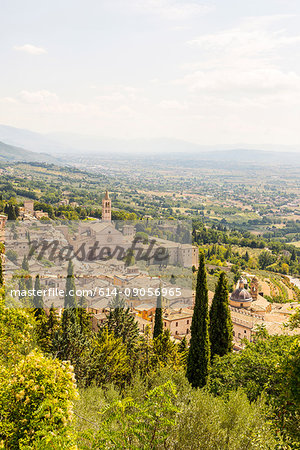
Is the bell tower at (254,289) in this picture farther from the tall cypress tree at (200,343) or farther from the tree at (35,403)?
the tree at (35,403)

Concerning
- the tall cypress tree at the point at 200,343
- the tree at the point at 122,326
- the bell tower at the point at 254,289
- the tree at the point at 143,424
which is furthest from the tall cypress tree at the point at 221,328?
the bell tower at the point at 254,289

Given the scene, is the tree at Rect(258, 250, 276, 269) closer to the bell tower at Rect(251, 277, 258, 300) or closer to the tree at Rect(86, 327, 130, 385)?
the bell tower at Rect(251, 277, 258, 300)

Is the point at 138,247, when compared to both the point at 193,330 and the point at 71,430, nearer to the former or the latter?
the point at 193,330

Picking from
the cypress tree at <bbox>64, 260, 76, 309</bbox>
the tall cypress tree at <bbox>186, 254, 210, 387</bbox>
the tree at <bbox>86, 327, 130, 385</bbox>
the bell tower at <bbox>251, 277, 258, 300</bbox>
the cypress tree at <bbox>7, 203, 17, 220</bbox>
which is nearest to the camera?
the tall cypress tree at <bbox>186, 254, 210, 387</bbox>

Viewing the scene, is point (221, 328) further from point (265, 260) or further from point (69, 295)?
point (265, 260)

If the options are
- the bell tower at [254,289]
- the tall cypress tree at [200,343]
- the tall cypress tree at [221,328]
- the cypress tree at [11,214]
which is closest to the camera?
the tall cypress tree at [200,343]

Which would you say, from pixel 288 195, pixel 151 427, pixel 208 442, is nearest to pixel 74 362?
pixel 208 442

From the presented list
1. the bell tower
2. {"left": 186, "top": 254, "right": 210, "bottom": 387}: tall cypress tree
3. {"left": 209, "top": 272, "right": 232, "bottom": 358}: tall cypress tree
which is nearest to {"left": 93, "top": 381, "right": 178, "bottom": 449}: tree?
{"left": 186, "top": 254, "right": 210, "bottom": 387}: tall cypress tree

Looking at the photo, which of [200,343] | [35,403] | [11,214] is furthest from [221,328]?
[11,214]

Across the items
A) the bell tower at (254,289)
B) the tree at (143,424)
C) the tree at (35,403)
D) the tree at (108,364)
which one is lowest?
the bell tower at (254,289)

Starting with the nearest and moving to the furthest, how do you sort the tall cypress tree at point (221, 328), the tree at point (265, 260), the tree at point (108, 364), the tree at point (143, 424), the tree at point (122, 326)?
1. the tree at point (143, 424)
2. the tree at point (108, 364)
3. the tall cypress tree at point (221, 328)
4. the tree at point (122, 326)
5. the tree at point (265, 260)
